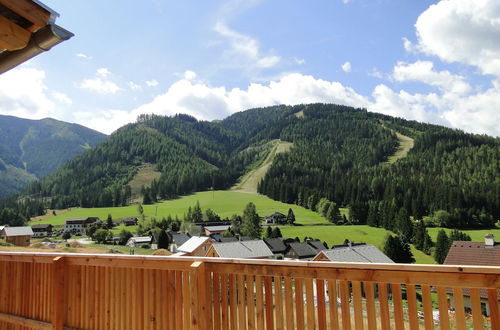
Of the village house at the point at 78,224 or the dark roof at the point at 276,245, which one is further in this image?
the village house at the point at 78,224

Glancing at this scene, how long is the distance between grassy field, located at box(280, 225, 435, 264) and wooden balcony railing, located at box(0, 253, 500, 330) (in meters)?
71.0

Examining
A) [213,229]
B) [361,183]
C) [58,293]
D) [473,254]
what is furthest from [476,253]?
[361,183]

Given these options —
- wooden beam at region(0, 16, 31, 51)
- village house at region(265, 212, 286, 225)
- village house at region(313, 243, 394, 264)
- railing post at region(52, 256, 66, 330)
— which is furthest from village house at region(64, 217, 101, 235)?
wooden beam at region(0, 16, 31, 51)

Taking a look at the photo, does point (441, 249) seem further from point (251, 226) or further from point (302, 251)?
point (251, 226)

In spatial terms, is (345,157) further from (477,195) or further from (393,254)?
(393,254)

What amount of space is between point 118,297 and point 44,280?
5.24 feet

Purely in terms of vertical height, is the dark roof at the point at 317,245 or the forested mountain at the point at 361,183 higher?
the forested mountain at the point at 361,183

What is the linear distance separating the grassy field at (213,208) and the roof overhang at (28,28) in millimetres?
94958

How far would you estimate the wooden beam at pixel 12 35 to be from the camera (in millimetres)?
3350

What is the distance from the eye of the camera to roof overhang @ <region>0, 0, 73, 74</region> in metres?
3.30

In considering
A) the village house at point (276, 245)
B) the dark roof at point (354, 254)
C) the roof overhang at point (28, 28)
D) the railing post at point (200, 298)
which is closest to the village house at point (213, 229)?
the village house at point (276, 245)

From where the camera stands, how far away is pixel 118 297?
14.6 ft

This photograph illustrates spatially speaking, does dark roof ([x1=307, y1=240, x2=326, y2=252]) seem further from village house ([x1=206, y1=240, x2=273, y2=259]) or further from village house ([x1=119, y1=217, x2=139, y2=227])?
village house ([x1=119, y1=217, x2=139, y2=227])

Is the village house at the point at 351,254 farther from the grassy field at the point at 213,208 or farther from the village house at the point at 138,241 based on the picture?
the grassy field at the point at 213,208
